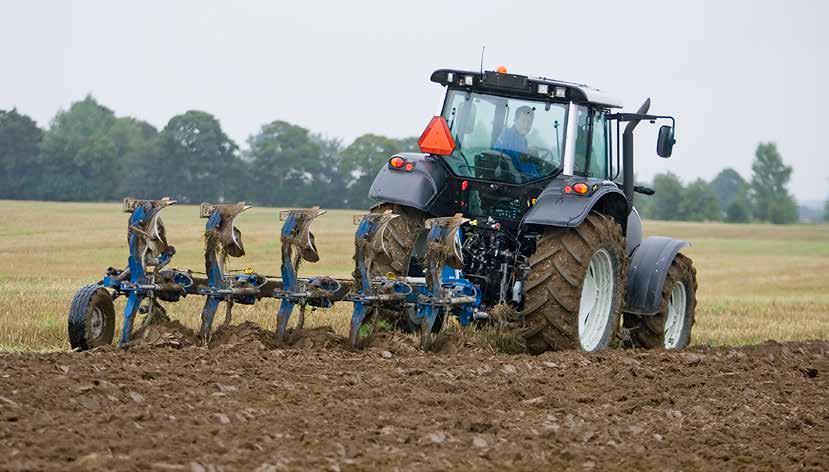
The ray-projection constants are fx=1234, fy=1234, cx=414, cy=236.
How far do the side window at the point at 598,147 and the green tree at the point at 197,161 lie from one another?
3094cm

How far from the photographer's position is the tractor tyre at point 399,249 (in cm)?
927

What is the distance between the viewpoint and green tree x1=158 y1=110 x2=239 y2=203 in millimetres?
40312

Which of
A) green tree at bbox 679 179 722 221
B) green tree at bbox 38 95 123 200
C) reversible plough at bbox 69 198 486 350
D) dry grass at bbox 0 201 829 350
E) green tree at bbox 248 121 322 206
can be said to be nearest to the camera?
reversible plough at bbox 69 198 486 350

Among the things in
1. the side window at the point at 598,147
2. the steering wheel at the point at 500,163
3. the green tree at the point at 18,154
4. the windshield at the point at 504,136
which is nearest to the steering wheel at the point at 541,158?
the windshield at the point at 504,136

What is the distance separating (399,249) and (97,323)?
90.1 inches

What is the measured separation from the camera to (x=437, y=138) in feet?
31.7

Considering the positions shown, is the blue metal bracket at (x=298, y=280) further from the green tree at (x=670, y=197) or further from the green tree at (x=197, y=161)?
the green tree at (x=670, y=197)

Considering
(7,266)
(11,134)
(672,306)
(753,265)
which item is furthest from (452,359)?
(11,134)

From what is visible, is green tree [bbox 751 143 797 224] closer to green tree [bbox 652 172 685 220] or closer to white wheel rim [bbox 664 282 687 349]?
green tree [bbox 652 172 685 220]

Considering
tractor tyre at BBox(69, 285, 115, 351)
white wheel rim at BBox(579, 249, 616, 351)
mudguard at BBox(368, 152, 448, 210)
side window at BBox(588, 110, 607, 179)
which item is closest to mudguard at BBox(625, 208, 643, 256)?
side window at BBox(588, 110, 607, 179)

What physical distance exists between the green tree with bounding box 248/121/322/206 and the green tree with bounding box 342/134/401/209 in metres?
1.05

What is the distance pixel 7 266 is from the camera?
18.5 metres

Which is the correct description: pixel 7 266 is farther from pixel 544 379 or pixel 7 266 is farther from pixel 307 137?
pixel 307 137

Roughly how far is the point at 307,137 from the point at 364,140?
252 cm
